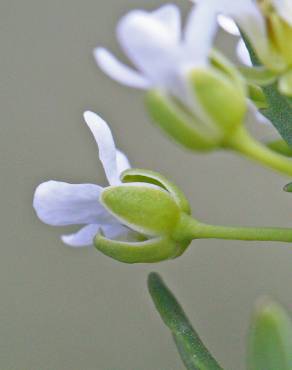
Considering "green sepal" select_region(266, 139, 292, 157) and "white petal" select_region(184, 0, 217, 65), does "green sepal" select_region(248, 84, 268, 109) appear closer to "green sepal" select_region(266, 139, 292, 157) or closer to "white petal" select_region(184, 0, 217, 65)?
"green sepal" select_region(266, 139, 292, 157)

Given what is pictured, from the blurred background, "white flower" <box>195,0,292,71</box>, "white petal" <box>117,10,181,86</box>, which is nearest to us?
"white petal" <box>117,10,181,86</box>

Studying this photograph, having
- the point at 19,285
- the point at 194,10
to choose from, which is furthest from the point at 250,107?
the point at 19,285

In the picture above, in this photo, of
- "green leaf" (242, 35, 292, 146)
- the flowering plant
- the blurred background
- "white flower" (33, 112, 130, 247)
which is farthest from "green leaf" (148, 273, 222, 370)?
the blurred background

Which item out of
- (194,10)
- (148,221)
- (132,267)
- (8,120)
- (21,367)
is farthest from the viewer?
(8,120)

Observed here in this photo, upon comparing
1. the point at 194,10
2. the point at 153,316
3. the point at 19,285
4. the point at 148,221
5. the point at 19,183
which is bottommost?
the point at 153,316

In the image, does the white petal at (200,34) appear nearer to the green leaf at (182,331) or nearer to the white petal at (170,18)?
the white petal at (170,18)

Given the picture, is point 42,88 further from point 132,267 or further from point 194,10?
point 194,10

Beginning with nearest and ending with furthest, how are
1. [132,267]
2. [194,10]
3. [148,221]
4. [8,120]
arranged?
1. [194,10]
2. [148,221]
3. [132,267]
4. [8,120]

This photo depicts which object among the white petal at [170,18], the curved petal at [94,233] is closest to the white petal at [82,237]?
the curved petal at [94,233]
